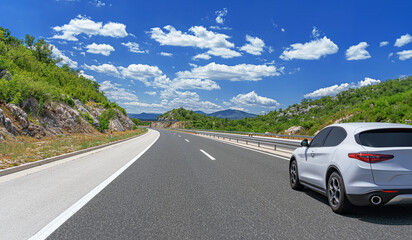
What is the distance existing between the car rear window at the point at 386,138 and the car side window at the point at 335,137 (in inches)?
15.7

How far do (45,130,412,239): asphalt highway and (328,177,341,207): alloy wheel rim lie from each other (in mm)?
210

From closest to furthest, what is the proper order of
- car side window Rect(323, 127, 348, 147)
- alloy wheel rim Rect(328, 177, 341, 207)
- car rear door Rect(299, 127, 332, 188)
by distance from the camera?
alloy wheel rim Rect(328, 177, 341, 207) → car side window Rect(323, 127, 348, 147) → car rear door Rect(299, 127, 332, 188)

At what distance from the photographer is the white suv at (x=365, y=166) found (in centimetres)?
409

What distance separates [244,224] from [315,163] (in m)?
2.27

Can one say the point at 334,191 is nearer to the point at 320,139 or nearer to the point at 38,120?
the point at 320,139

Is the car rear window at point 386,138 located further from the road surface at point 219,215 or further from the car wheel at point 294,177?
the car wheel at point 294,177

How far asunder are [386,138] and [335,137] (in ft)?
2.95

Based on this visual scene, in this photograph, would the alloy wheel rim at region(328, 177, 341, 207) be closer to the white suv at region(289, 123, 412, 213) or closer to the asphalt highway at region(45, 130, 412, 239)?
the white suv at region(289, 123, 412, 213)

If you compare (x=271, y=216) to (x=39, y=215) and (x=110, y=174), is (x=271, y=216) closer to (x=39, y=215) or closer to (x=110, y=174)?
(x=39, y=215)

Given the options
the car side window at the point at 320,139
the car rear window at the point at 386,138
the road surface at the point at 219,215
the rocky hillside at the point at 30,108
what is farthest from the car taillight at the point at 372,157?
the rocky hillside at the point at 30,108

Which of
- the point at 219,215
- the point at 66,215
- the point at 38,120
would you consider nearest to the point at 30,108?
the point at 38,120

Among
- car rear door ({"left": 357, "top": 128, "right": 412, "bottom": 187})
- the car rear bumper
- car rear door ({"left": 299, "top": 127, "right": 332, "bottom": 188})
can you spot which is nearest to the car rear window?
car rear door ({"left": 357, "top": 128, "right": 412, "bottom": 187})

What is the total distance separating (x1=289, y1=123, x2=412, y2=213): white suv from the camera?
409 centimetres

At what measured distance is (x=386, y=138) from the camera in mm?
4559
